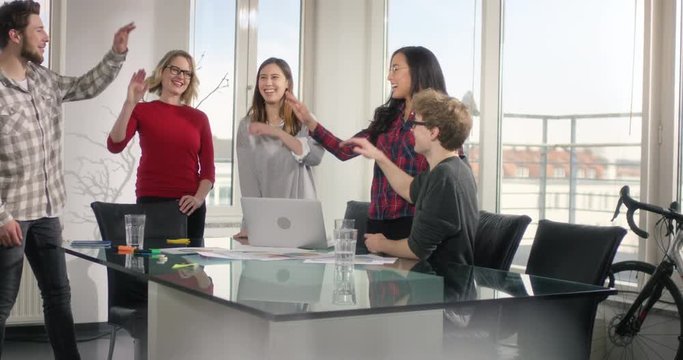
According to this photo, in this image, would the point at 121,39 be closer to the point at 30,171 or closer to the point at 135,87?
the point at 135,87

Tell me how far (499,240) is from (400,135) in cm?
58

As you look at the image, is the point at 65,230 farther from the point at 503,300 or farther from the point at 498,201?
the point at 503,300

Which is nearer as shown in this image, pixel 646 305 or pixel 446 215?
pixel 446 215

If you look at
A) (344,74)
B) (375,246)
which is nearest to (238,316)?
(375,246)

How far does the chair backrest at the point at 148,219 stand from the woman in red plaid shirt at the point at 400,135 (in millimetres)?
860

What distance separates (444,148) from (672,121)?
4.45 ft

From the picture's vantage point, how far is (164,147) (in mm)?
3525

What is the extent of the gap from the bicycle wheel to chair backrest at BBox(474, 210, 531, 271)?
989 mm

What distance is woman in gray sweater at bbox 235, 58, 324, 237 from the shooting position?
3.46 meters

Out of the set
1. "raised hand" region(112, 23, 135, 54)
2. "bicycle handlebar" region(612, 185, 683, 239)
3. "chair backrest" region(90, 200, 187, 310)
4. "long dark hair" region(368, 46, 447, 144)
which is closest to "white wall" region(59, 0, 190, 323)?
"chair backrest" region(90, 200, 187, 310)

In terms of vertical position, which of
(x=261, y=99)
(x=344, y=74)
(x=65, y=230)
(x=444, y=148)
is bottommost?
(x=65, y=230)

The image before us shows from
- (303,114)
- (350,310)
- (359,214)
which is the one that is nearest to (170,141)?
(303,114)

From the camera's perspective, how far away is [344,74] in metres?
5.04

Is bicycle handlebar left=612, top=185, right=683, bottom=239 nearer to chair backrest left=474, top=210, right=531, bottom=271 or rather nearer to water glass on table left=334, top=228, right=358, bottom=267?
chair backrest left=474, top=210, right=531, bottom=271
